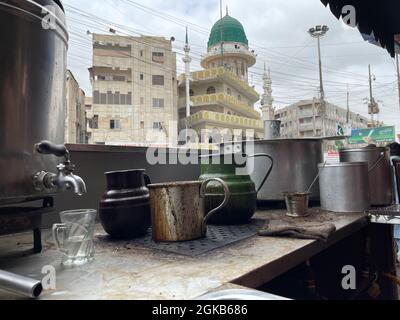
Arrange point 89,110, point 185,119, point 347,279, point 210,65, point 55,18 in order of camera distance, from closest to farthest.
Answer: point 55,18 < point 347,279 < point 89,110 < point 185,119 < point 210,65

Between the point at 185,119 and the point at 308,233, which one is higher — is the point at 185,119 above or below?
above

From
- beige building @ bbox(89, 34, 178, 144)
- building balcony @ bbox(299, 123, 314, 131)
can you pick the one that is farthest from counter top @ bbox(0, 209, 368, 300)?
building balcony @ bbox(299, 123, 314, 131)

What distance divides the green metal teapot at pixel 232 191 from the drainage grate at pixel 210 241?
0.05 metres

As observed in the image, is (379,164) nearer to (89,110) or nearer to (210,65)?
(89,110)

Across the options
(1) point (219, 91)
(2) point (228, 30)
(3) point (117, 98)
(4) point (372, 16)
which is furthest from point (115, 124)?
(4) point (372, 16)

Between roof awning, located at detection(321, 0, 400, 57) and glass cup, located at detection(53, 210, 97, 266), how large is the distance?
149 centimetres

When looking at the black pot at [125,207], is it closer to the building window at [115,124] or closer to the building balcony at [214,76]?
the building window at [115,124]

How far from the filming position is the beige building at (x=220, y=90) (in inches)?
635

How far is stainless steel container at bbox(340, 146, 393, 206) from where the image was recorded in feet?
5.16

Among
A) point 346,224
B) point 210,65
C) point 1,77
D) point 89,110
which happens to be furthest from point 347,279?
point 210,65

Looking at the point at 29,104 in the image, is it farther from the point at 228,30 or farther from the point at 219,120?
the point at 228,30

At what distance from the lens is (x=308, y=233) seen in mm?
895

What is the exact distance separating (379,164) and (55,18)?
168 cm

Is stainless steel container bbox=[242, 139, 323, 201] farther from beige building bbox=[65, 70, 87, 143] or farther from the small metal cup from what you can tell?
beige building bbox=[65, 70, 87, 143]
